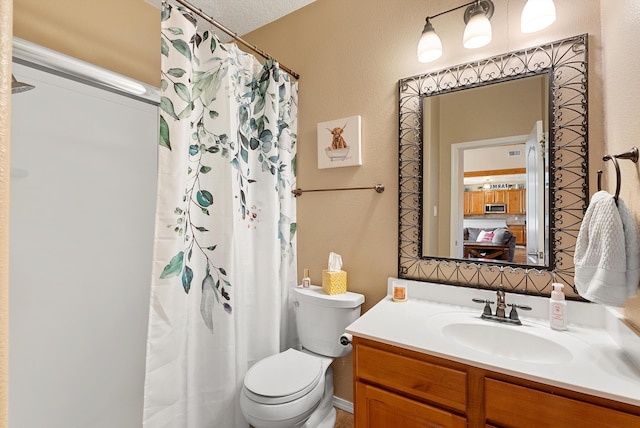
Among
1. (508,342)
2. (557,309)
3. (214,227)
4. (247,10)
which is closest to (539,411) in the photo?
(508,342)

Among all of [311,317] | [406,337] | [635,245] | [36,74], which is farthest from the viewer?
[311,317]

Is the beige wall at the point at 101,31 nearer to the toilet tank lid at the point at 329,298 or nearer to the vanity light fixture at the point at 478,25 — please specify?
the toilet tank lid at the point at 329,298

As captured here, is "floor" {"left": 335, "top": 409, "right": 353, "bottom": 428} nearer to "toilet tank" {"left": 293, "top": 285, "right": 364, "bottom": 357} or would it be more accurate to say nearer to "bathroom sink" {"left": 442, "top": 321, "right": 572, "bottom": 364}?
"toilet tank" {"left": 293, "top": 285, "right": 364, "bottom": 357}

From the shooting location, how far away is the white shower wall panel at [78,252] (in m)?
1.14

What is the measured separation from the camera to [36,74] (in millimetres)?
1183

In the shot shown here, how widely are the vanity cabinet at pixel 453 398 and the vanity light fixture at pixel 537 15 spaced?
136 centimetres

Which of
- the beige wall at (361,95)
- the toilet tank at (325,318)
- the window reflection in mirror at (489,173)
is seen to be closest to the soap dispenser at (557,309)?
the window reflection in mirror at (489,173)

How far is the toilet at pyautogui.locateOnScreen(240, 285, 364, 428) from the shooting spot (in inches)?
47.3

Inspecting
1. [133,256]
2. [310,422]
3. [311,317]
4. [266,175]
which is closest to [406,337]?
[311,317]

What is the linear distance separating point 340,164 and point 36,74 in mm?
1467

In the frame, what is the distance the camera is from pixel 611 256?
853mm

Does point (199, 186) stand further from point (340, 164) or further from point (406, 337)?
point (406, 337)

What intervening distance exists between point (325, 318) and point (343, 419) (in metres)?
0.65

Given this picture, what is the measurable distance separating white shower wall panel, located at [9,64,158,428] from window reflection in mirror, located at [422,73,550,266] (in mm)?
1543
